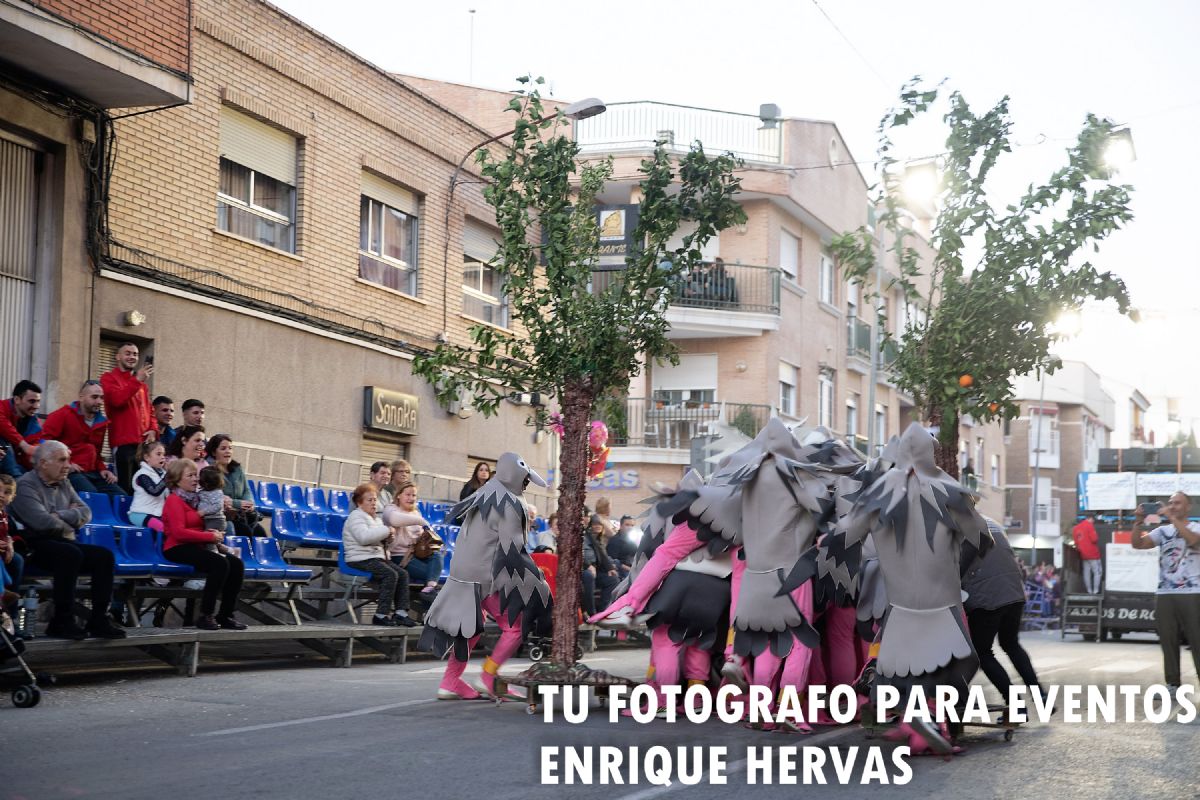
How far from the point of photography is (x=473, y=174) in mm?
24625

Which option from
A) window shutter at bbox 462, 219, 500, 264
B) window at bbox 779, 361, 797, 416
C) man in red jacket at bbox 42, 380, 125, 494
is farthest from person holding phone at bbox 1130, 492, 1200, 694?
window at bbox 779, 361, 797, 416

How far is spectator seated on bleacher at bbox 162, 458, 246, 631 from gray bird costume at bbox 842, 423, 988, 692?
597 cm

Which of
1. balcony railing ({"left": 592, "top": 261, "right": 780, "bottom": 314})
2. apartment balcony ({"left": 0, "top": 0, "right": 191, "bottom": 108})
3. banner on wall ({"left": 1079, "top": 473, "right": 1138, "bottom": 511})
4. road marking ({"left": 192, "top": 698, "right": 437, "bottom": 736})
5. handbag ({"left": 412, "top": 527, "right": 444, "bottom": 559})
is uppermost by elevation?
balcony railing ({"left": 592, "top": 261, "right": 780, "bottom": 314})

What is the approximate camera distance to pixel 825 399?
40812mm

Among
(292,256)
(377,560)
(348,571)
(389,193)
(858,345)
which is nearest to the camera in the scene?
(377,560)

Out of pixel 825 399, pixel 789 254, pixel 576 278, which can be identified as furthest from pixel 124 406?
pixel 825 399

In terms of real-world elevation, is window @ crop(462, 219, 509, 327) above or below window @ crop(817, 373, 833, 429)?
above

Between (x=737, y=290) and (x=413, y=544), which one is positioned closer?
(x=413, y=544)

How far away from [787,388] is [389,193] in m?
17.8

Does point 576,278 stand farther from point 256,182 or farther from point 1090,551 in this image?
point 1090,551

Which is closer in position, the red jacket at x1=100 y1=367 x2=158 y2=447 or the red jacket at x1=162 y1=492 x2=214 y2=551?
the red jacket at x1=162 y1=492 x2=214 y2=551

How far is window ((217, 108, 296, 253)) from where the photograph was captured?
19.1 m

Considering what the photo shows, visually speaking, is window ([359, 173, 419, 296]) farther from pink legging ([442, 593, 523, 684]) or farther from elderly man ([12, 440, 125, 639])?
pink legging ([442, 593, 523, 684])

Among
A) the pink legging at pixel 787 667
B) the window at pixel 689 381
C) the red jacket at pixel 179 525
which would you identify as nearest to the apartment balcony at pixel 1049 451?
the window at pixel 689 381
